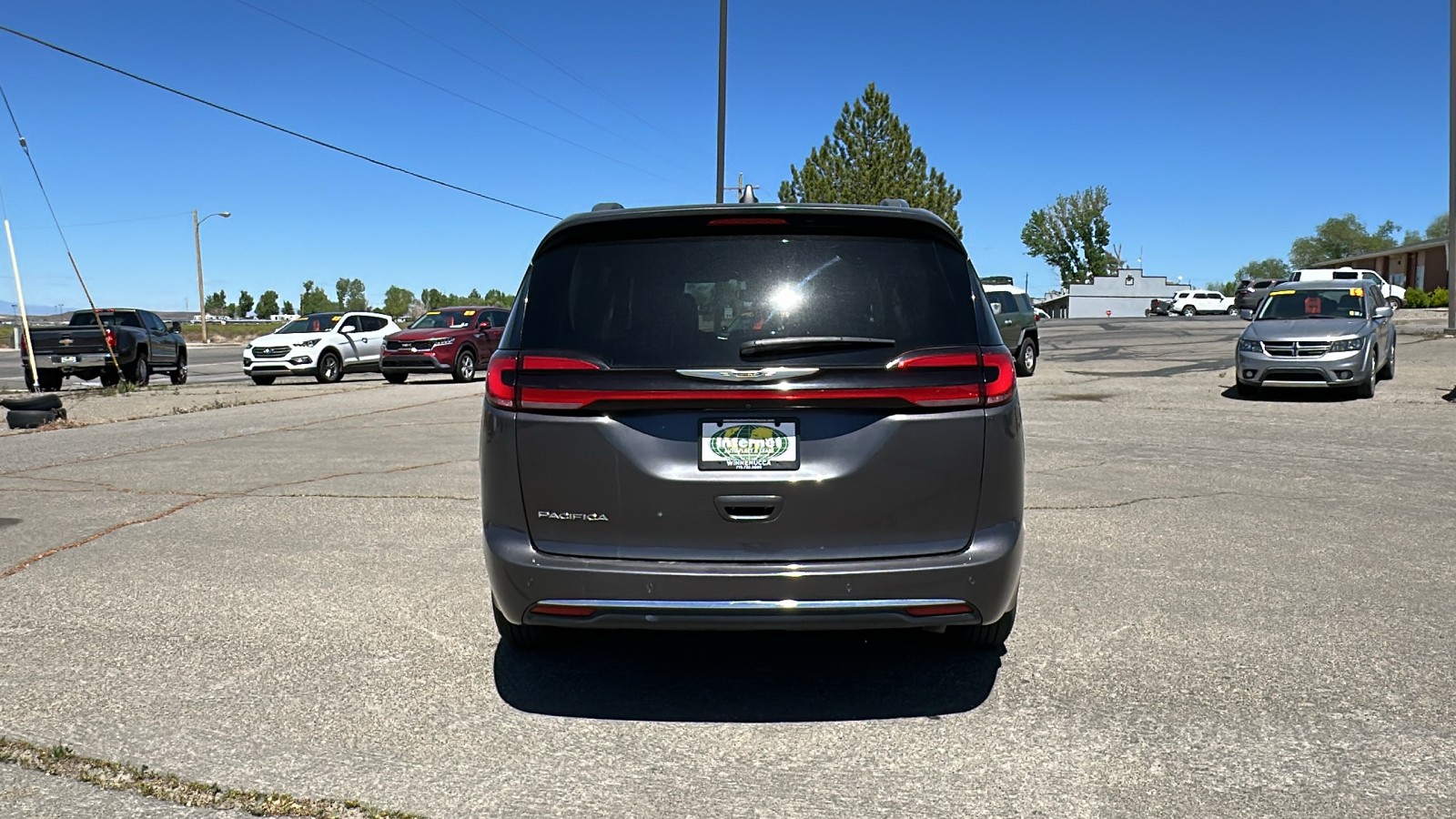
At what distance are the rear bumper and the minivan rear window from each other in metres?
0.67

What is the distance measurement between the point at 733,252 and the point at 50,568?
4.56 m

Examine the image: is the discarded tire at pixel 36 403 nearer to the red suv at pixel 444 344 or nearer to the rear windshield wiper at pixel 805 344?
the red suv at pixel 444 344

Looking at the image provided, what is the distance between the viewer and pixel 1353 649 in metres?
4.79

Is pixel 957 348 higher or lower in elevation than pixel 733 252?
lower

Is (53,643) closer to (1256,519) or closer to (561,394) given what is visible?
(561,394)

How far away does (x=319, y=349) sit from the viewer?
25.6 m

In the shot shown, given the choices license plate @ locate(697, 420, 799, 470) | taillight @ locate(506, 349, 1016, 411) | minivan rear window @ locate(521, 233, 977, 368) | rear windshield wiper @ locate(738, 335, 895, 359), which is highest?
minivan rear window @ locate(521, 233, 977, 368)

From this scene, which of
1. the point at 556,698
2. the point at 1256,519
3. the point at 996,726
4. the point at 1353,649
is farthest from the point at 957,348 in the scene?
the point at 1256,519

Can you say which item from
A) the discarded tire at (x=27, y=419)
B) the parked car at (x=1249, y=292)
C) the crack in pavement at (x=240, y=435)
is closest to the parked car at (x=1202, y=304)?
the parked car at (x=1249, y=292)

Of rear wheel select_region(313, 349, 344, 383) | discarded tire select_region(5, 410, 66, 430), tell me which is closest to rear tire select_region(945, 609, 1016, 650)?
discarded tire select_region(5, 410, 66, 430)

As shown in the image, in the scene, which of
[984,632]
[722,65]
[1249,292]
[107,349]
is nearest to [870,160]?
[1249,292]

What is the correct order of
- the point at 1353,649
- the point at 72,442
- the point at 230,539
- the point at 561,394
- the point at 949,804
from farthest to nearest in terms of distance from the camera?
the point at 72,442 → the point at 230,539 → the point at 1353,649 → the point at 561,394 → the point at 949,804

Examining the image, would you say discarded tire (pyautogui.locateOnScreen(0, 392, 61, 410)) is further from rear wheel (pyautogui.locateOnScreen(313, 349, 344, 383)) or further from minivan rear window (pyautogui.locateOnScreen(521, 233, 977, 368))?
minivan rear window (pyautogui.locateOnScreen(521, 233, 977, 368))

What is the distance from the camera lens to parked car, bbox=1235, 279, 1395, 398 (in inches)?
637
